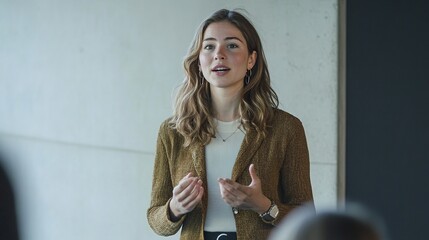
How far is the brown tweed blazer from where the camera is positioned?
8.66 ft

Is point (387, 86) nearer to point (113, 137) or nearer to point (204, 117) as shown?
point (113, 137)

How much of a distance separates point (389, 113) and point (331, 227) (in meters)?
4.17

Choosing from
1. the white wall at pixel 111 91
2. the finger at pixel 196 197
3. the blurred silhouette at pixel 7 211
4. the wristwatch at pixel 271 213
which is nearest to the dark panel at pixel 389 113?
the white wall at pixel 111 91

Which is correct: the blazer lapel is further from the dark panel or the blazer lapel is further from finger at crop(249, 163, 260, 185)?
the dark panel

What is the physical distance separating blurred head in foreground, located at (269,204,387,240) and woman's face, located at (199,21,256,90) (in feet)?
5.92

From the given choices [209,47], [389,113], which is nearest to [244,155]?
[209,47]

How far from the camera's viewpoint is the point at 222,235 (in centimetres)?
260

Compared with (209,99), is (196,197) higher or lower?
lower

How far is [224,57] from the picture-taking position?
2.80 meters

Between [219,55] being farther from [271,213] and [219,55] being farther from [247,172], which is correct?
[271,213]

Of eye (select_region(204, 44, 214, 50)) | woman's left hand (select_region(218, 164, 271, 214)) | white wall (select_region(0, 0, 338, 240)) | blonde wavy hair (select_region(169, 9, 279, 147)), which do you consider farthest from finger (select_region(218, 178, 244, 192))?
white wall (select_region(0, 0, 338, 240))

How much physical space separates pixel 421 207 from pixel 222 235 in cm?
265

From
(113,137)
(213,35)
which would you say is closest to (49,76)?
(113,137)

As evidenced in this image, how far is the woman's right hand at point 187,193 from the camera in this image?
2.52m
